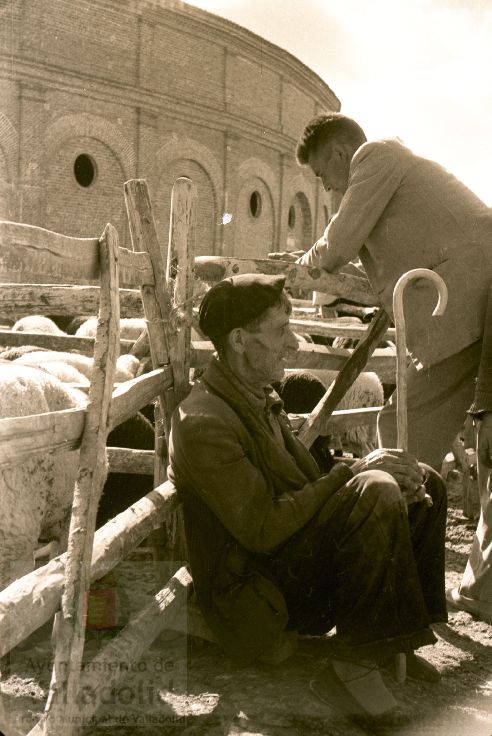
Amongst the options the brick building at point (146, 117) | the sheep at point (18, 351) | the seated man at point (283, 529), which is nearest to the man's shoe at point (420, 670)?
the seated man at point (283, 529)

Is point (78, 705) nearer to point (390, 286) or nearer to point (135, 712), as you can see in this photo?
point (135, 712)

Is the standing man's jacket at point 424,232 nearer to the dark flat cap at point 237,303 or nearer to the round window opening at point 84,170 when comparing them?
the dark flat cap at point 237,303

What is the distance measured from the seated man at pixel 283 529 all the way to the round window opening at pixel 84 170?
18595mm

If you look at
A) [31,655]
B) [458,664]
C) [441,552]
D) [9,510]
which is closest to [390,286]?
[441,552]

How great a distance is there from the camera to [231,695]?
9.31ft

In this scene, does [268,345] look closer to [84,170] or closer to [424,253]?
[424,253]

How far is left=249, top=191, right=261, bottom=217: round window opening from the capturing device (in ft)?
83.6

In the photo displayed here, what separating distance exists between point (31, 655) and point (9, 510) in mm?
598

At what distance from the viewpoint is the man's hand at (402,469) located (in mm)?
2809

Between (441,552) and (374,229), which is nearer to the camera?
(441,552)

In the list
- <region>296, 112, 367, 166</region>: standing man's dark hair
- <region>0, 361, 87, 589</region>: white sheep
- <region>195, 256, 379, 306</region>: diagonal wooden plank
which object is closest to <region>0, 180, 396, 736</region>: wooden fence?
<region>195, 256, 379, 306</region>: diagonal wooden plank

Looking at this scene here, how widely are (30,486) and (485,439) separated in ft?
6.67

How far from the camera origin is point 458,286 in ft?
11.8

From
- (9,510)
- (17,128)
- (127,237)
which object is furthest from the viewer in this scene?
(127,237)
